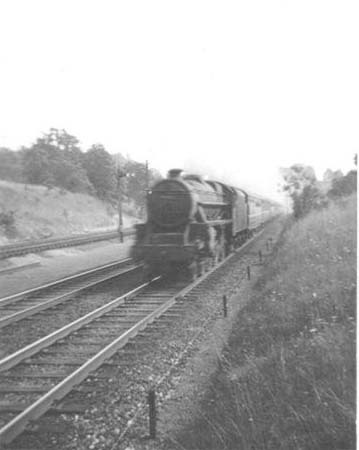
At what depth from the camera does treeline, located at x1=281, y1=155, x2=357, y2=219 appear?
2045 cm

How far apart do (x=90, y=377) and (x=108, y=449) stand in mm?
1750

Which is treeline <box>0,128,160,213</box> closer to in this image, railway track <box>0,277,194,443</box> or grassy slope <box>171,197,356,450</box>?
railway track <box>0,277,194,443</box>

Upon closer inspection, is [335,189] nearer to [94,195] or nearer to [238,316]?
[238,316]

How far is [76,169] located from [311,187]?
67.0 ft

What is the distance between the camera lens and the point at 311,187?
1032 inches

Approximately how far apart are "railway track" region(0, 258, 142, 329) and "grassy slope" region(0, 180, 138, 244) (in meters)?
15.4

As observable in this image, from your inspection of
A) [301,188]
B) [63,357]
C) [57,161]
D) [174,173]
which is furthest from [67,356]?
[57,161]

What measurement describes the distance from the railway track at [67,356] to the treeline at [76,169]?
24.4m

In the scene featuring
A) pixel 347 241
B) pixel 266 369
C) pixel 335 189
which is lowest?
pixel 266 369

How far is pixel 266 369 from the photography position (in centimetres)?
502

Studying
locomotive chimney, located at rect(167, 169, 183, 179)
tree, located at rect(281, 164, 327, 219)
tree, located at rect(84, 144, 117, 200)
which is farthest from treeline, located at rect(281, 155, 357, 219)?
tree, located at rect(84, 144, 117, 200)

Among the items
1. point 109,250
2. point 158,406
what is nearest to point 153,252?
point 158,406

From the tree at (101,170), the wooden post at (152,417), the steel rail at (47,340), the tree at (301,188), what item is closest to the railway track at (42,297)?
the steel rail at (47,340)

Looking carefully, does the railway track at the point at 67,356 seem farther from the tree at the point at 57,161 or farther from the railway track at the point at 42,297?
the tree at the point at 57,161
